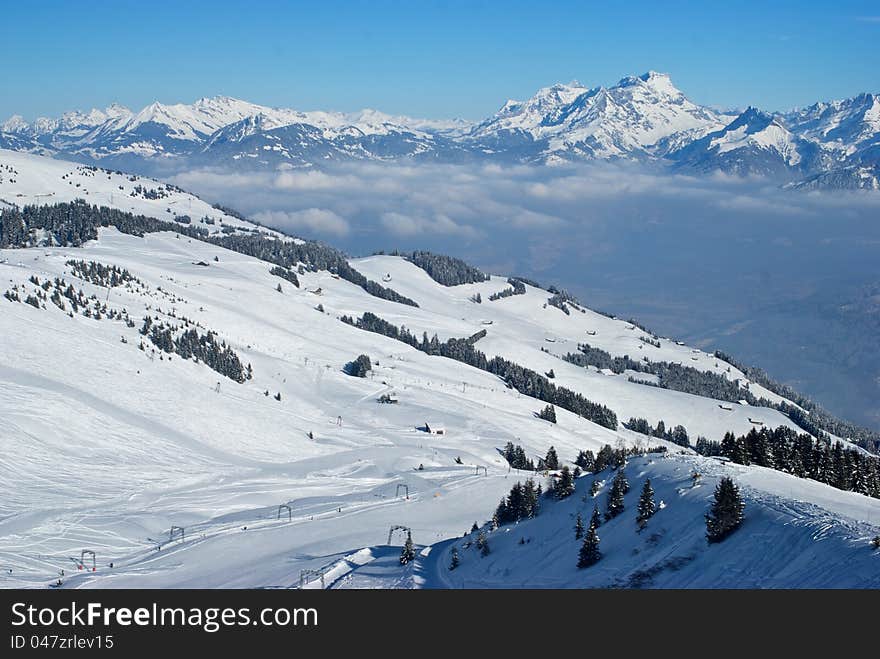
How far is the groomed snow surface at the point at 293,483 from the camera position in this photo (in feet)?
131

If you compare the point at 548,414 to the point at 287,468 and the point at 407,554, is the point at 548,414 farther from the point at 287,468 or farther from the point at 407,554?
the point at 407,554

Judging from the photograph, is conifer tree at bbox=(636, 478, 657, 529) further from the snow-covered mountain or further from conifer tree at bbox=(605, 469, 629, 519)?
conifer tree at bbox=(605, 469, 629, 519)

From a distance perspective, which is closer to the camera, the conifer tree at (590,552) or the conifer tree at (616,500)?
the conifer tree at (590,552)

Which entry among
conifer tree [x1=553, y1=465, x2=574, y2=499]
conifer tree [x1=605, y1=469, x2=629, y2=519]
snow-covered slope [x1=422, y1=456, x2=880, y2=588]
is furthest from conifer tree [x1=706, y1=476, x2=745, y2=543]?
conifer tree [x1=553, y1=465, x2=574, y2=499]

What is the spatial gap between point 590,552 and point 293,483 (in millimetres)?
49812

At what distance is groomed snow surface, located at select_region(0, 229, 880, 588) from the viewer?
39.9 m

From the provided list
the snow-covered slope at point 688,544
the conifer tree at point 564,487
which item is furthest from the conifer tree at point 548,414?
the snow-covered slope at point 688,544

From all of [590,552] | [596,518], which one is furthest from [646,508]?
[590,552]

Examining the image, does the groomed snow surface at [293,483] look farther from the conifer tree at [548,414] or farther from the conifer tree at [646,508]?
the conifer tree at [548,414]

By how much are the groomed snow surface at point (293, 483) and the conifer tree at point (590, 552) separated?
2.44 ft

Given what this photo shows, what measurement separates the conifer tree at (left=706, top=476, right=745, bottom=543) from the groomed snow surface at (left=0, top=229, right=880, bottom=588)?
3.20 ft

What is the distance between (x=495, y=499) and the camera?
78.3 metres

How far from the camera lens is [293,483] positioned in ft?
273
